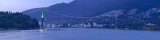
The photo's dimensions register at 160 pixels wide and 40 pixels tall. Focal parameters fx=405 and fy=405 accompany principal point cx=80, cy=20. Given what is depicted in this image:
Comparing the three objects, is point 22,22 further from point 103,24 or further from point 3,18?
point 103,24

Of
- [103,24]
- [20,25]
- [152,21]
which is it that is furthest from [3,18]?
[152,21]

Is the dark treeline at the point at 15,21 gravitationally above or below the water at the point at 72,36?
above

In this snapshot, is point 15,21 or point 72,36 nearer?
point 72,36

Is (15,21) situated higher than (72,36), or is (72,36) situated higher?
(15,21)

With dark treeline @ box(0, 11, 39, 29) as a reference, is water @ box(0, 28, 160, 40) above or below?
below

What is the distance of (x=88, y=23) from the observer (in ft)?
225

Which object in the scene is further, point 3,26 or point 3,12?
point 3,12

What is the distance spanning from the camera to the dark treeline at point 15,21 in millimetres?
55000

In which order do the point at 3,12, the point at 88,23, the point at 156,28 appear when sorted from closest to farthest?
the point at 156,28
the point at 3,12
the point at 88,23

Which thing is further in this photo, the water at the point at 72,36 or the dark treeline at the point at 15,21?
the dark treeline at the point at 15,21

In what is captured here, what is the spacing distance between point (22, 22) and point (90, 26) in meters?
14.0

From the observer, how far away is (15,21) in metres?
57.8

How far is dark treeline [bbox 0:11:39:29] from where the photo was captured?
55.0 metres

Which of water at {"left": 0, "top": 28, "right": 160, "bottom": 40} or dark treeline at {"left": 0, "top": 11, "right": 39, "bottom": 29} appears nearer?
water at {"left": 0, "top": 28, "right": 160, "bottom": 40}
